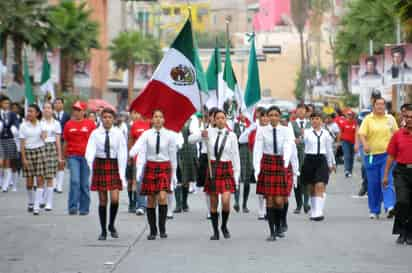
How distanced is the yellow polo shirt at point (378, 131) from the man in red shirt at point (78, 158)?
4548 millimetres

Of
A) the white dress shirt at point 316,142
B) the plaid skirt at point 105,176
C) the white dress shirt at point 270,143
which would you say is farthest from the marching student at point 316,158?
the plaid skirt at point 105,176

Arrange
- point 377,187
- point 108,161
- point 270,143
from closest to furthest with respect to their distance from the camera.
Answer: point 108,161 → point 270,143 → point 377,187

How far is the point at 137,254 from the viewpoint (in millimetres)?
14133

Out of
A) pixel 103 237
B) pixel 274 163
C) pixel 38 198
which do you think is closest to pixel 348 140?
pixel 38 198

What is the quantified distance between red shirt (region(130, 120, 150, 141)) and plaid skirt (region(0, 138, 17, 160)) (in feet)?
21.6

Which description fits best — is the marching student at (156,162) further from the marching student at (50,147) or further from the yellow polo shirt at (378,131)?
the marching student at (50,147)

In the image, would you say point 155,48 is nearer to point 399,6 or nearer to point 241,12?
point 241,12

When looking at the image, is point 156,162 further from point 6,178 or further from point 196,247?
point 6,178

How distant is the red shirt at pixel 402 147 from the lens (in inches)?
625

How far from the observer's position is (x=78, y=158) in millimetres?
19906

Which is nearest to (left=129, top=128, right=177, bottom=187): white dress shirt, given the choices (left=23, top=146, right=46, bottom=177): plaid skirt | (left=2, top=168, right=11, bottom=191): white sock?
(left=23, top=146, right=46, bottom=177): plaid skirt

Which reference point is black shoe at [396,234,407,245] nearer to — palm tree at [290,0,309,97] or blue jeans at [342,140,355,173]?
blue jeans at [342,140,355,173]

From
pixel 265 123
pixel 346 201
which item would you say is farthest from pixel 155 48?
pixel 265 123

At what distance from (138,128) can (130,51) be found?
66543 millimetres
